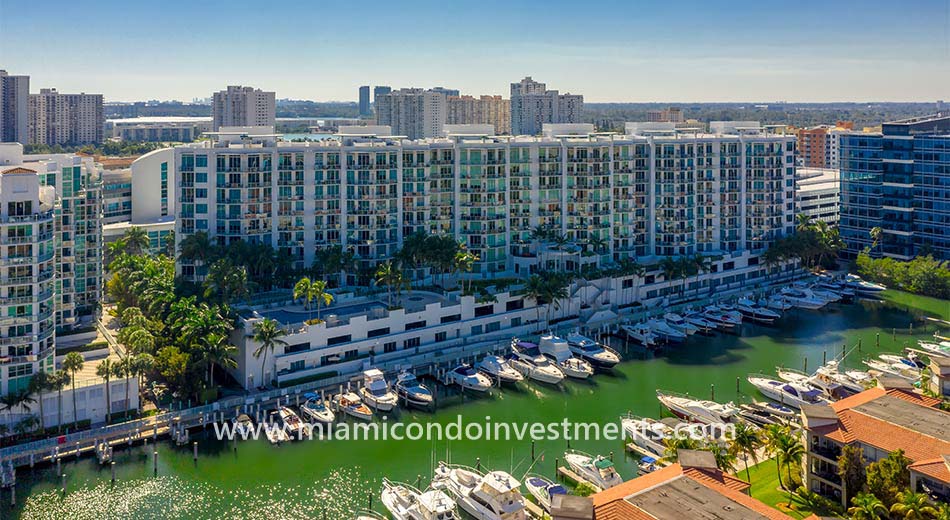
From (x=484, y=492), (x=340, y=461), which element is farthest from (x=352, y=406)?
(x=484, y=492)

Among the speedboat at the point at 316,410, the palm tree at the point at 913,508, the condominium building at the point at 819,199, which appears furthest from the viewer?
the condominium building at the point at 819,199

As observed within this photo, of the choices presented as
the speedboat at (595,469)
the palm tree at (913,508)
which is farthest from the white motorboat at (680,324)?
the palm tree at (913,508)

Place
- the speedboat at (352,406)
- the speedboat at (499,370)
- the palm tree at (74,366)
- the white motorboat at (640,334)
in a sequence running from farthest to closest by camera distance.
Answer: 1. the white motorboat at (640,334)
2. the speedboat at (499,370)
3. the speedboat at (352,406)
4. the palm tree at (74,366)

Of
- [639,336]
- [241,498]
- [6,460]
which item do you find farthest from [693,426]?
[6,460]

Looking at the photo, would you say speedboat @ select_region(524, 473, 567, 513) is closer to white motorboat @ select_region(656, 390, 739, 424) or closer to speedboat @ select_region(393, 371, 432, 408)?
speedboat @ select_region(393, 371, 432, 408)

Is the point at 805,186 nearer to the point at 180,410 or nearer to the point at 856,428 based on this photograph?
the point at 856,428

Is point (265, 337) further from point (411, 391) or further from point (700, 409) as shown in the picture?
point (700, 409)

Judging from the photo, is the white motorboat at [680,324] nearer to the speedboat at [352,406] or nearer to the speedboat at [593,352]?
the speedboat at [593,352]
